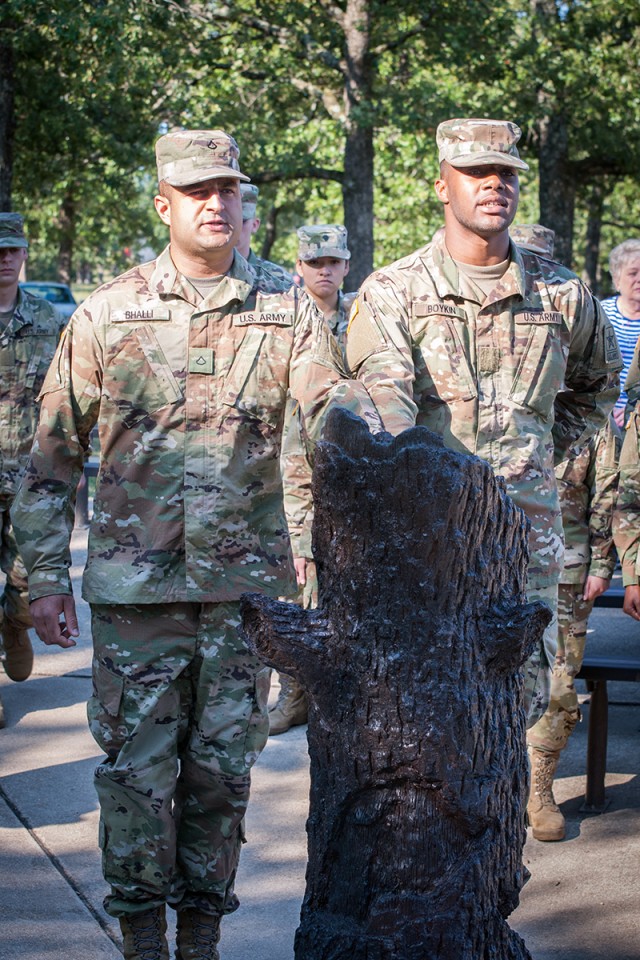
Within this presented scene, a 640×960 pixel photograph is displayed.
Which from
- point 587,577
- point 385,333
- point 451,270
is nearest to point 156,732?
point 385,333

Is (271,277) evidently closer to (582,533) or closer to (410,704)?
(410,704)

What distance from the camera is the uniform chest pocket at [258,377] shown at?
398 cm

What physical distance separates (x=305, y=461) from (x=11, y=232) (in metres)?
1.96

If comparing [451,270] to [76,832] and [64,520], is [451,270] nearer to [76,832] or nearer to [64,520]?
[64,520]

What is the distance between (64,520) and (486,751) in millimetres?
1809

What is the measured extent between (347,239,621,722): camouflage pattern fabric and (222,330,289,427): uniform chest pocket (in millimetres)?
225

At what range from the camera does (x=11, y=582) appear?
23.3ft

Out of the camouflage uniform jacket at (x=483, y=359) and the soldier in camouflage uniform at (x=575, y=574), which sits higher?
the camouflage uniform jacket at (x=483, y=359)

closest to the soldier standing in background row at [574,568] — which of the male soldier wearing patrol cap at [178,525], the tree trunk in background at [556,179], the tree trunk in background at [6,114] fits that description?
the male soldier wearing patrol cap at [178,525]

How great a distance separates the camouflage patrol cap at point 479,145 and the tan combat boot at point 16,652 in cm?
391

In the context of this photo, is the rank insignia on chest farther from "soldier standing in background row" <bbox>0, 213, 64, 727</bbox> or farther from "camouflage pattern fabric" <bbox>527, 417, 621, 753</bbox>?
"soldier standing in background row" <bbox>0, 213, 64, 727</bbox>

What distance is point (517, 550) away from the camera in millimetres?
2805

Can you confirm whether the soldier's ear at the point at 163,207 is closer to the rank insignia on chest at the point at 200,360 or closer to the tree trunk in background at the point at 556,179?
the rank insignia on chest at the point at 200,360

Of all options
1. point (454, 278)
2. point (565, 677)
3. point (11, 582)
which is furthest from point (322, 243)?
point (454, 278)
